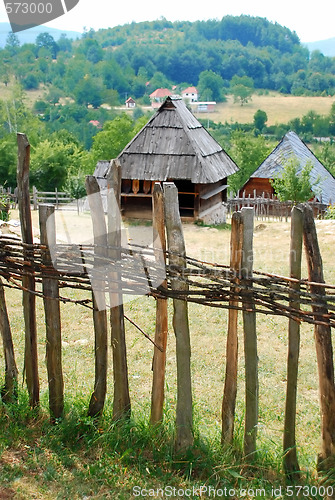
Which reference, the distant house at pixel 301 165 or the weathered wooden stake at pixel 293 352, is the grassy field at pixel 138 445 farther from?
the distant house at pixel 301 165

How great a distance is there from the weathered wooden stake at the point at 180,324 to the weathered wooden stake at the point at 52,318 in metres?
0.71

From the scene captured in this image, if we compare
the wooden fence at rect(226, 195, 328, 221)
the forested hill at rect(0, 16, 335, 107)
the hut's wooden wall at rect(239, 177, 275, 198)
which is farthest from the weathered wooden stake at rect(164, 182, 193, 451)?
the forested hill at rect(0, 16, 335, 107)

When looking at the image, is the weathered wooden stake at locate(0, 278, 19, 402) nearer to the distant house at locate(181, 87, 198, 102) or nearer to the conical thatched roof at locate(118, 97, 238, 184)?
the conical thatched roof at locate(118, 97, 238, 184)

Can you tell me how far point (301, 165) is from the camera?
22.7 metres

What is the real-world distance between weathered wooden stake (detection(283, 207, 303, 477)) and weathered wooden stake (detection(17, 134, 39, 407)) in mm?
1520

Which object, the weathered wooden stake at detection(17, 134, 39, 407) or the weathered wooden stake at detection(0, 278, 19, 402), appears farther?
the weathered wooden stake at detection(0, 278, 19, 402)

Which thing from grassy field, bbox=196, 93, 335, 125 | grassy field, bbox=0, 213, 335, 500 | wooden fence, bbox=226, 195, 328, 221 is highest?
grassy field, bbox=196, 93, 335, 125

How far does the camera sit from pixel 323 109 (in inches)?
3349

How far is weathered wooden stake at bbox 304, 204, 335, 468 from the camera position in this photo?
2705 millimetres

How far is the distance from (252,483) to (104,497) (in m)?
0.76

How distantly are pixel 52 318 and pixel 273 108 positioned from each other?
3530 inches

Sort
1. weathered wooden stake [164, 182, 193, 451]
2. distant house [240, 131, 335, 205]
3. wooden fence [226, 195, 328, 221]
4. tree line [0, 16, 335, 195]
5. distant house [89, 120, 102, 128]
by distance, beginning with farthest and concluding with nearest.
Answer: distant house [89, 120, 102, 128] → tree line [0, 16, 335, 195] → distant house [240, 131, 335, 205] → wooden fence [226, 195, 328, 221] → weathered wooden stake [164, 182, 193, 451]

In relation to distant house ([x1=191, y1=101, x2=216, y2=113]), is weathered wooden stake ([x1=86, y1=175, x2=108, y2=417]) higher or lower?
lower

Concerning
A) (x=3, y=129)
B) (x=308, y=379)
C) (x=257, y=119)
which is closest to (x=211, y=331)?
(x=308, y=379)
